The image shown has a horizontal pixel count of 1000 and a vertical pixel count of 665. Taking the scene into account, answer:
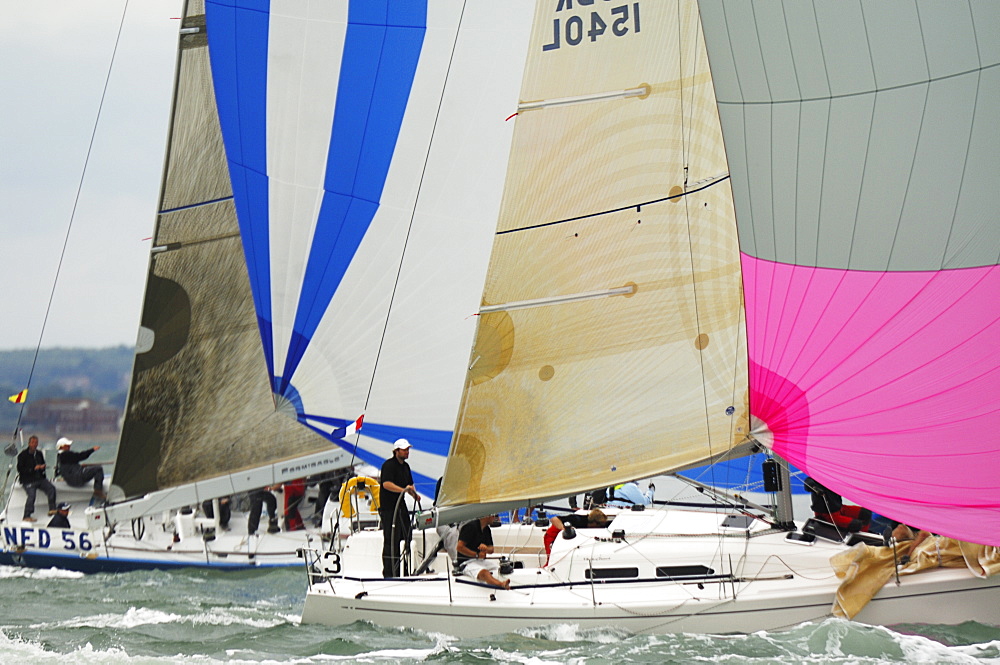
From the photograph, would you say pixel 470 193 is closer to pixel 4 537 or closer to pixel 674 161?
pixel 674 161

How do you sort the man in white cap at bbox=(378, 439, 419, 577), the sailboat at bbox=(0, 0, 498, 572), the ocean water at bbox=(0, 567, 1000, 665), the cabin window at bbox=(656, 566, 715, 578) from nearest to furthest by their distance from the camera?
1. the ocean water at bbox=(0, 567, 1000, 665)
2. the cabin window at bbox=(656, 566, 715, 578)
3. the man in white cap at bbox=(378, 439, 419, 577)
4. the sailboat at bbox=(0, 0, 498, 572)

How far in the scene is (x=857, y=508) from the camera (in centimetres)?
799

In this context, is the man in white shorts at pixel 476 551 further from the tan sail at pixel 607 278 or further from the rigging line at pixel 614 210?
the rigging line at pixel 614 210

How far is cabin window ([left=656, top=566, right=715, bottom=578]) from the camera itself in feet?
22.5

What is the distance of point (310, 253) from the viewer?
10625 millimetres

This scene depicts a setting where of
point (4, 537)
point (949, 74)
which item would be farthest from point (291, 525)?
point (949, 74)

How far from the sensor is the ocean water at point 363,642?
600 centimetres

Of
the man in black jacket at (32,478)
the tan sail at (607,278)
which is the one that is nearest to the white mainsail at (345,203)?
the man in black jacket at (32,478)

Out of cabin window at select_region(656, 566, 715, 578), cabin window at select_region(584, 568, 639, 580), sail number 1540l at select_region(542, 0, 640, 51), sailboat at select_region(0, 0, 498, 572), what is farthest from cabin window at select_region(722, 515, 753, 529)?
sail number 1540l at select_region(542, 0, 640, 51)

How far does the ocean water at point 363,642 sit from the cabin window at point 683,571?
569 mm

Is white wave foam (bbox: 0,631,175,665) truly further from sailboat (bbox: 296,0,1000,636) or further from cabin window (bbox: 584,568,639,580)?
cabin window (bbox: 584,568,639,580)

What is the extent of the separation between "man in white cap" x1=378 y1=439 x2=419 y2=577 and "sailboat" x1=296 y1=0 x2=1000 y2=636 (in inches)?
10.0

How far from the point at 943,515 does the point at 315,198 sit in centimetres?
669

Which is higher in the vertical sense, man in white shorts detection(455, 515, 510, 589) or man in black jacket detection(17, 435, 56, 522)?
man in black jacket detection(17, 435, 56, 522)
